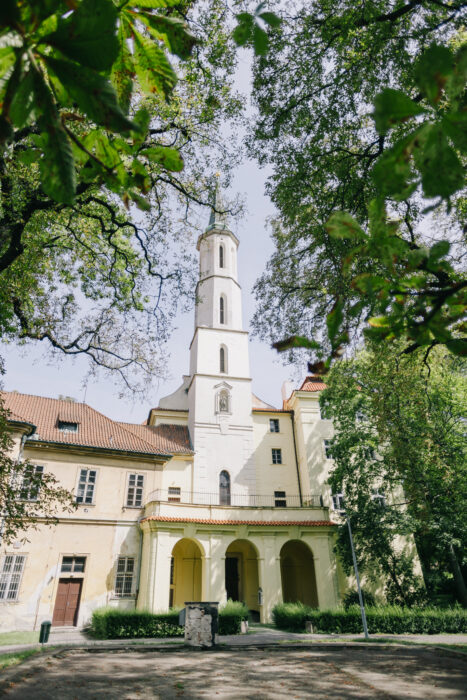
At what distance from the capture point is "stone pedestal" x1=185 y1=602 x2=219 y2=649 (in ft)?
44.2

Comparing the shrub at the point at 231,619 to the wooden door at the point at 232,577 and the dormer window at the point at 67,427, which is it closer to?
the wooden door at the point at 232,577

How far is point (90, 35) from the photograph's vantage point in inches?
35.0

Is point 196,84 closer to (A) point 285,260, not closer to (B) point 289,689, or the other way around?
(A) point 285,260

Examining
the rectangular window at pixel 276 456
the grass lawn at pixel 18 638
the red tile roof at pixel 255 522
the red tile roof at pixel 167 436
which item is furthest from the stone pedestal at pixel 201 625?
the rectangular window at pixel 276 456

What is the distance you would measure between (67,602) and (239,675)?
45.8 ft

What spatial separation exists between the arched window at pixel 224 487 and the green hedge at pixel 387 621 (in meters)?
8.90

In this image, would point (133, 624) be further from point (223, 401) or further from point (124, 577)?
point (223, 401)

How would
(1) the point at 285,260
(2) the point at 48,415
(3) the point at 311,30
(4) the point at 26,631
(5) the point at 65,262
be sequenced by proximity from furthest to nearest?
(2) the point at 48,415, (4) the point at 26,631, (5) the point at 65,262, (1) the point at 285,260, (3) the point at 311,30

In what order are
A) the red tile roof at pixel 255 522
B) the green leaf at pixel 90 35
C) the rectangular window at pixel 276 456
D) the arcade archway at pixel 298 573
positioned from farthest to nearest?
the rectangular window at pixel 276 456
the arcade archway at pixel 298 573
the red tile roof at pixel 255 522
the green leaf at pixel 90 35

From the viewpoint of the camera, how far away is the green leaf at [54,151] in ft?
3.13

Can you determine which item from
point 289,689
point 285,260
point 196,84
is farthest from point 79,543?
point 196,84

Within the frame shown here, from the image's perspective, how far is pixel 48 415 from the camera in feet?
78.7

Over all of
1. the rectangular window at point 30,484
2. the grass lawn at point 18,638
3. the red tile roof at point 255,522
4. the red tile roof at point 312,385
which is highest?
the red tile roof at point 312,385

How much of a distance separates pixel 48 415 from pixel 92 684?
18269 mm
